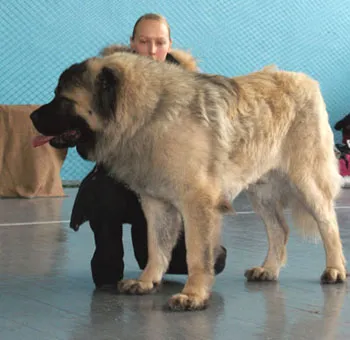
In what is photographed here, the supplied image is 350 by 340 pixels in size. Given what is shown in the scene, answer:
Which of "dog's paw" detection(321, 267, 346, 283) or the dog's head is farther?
"dog's paw" detection(321, 267, 346, 283)

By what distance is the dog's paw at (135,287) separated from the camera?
3.51 meters

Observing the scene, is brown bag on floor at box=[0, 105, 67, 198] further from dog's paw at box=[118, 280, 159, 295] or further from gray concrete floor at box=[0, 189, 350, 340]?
dog's paw at box=[118, 280, 159, 295]

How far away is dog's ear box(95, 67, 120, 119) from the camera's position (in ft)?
10.5

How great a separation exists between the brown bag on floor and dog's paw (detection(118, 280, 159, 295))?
5.14 meters

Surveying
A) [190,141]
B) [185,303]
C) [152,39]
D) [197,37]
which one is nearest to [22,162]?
[197,37]

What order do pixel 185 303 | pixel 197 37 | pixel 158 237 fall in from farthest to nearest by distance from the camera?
pixel 197 37, pixel 158 237, pixel 185 303

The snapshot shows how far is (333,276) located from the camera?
3.71 metres

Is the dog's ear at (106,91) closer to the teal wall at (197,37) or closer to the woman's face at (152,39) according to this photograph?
the woman's face at (152,39)

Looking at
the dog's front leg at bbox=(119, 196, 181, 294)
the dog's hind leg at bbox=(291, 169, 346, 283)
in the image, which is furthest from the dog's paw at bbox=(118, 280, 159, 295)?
the dog's hind leg at bbox=(291, 169, 346, 283)

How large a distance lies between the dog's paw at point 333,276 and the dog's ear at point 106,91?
4.58 ft

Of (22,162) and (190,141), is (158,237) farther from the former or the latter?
(22,162)

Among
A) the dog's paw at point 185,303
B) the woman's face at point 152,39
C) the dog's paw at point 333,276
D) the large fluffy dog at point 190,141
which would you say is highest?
the woman's face at point 152,39

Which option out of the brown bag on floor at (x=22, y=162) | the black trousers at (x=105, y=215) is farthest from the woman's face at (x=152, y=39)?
the brown bag on floor at (x=22, y=162)

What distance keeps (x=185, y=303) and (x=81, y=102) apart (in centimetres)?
97
